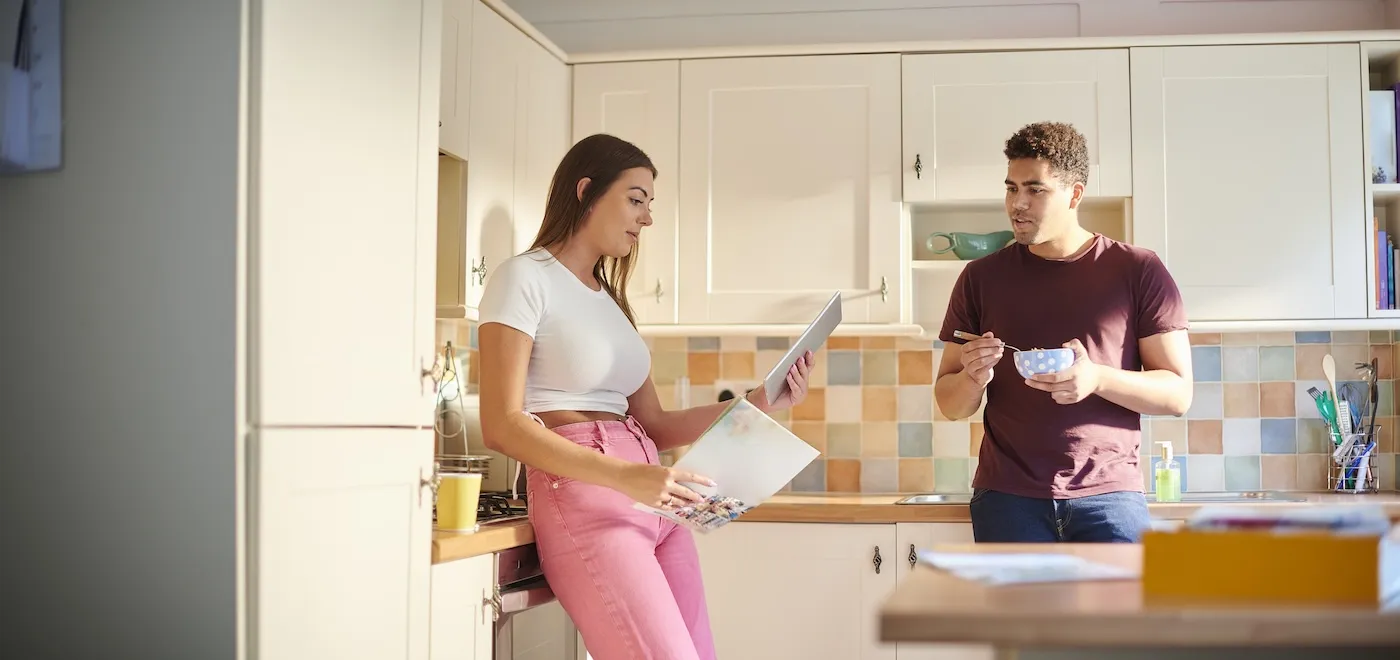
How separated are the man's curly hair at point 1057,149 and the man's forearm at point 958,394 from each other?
1.53ft

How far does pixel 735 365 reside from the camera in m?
4.04

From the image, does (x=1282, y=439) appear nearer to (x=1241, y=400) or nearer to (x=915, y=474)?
(x=1241, y=400)

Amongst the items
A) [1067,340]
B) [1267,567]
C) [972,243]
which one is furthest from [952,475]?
[1267,567]

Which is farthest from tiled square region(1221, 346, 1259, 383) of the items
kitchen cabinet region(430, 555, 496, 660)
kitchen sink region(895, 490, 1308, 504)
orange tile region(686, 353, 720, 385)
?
kitchen cabinet region(430, 555, 496, 660)

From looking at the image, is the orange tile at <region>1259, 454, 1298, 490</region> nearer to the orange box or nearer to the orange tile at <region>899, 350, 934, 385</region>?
the orange tile at <region>899, 350, 934, 385</region>

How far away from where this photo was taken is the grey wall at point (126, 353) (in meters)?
1.73

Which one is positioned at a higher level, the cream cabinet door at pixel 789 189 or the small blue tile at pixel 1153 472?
the cream cabinet door at pixel 789 189

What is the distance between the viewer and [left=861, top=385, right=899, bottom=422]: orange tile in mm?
3973

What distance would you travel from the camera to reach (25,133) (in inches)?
71.9

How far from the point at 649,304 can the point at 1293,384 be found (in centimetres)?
190

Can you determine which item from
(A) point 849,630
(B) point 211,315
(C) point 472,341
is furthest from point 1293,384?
(B) point 211,315

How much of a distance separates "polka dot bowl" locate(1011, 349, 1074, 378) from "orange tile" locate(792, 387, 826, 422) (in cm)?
158

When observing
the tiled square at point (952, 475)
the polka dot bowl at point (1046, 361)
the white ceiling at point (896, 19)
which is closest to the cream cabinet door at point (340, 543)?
the polka dot bowl at point (1046, 361)

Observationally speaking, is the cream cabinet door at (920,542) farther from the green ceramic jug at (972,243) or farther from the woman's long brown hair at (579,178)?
the woman's long brown hair at (579,178)
